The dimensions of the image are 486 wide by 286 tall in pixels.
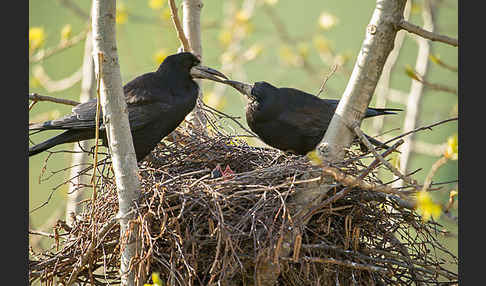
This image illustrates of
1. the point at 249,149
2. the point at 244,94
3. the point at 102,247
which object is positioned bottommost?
the point at 102,247

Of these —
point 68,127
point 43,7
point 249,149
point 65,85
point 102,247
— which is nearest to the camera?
point 102,247

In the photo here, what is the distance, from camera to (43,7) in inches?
397

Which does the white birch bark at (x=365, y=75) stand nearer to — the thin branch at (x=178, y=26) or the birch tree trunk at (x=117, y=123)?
the birch tree trunk at (x=117, y=123)

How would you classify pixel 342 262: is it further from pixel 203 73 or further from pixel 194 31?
pixel 194 31

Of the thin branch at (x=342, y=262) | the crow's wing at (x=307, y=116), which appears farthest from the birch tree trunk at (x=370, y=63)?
the crow's wing at (x=307, y=116)

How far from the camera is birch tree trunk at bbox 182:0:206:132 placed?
4.95 m

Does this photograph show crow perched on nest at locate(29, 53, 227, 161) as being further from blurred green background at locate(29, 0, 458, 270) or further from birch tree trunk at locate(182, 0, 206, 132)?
blurred green background at locate(29, 0, 458, 270)

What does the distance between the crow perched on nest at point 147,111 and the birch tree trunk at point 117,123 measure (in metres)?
1.11

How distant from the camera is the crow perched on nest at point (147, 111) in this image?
4371 millimetres

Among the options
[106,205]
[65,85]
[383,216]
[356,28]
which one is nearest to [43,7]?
[65,85]

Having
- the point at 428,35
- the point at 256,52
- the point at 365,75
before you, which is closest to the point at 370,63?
the point at 365,75

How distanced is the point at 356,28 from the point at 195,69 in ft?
21.5

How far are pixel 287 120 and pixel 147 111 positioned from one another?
3.30ft

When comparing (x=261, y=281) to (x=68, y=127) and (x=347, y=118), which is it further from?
(x=68, y=127)
